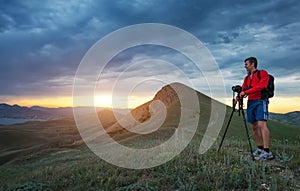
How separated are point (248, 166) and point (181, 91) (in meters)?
39.3

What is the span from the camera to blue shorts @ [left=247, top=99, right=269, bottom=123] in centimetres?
834

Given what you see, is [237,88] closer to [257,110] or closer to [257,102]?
[257,102]

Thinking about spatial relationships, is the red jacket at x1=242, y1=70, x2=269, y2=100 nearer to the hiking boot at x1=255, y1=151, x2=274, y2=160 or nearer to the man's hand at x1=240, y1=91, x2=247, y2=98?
the man's hand at x1=240, y1=91, x2=247, y2=98

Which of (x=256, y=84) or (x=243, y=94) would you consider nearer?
(x=256, y=84)

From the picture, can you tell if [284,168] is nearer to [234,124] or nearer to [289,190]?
[289,190]

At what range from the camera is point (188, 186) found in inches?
241

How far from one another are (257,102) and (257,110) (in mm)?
278

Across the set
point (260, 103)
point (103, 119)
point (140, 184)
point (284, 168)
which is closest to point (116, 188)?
point (140, 184)

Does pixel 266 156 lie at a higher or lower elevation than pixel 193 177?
higher

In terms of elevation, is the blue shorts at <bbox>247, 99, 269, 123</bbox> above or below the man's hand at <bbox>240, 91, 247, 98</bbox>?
below

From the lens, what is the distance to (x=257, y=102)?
28.1 ft

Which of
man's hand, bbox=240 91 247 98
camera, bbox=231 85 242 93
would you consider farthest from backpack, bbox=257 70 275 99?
camera, bbox=231 85 242 93

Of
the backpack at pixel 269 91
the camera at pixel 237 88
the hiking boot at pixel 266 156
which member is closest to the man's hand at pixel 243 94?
the camera at pixel 237 88

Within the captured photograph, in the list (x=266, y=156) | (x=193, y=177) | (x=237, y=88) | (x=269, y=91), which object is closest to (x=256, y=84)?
(x=269, y=91)
